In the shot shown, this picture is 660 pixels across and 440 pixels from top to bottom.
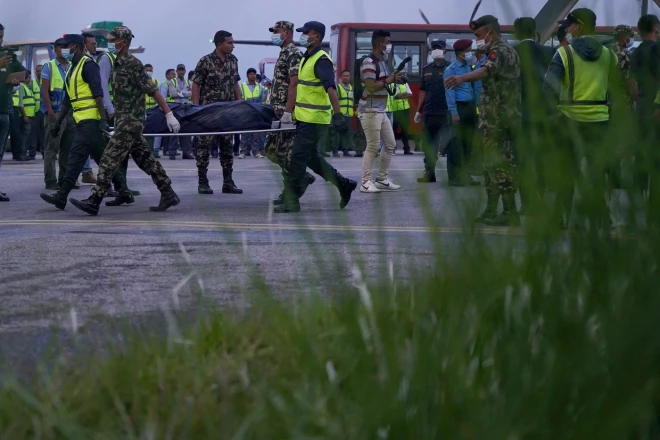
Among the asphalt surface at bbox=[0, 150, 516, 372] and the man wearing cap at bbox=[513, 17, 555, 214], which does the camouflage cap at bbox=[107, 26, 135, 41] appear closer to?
the asphalt surface at bbox=[0, 150, 516, 372]

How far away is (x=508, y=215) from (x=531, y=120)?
23 centimetres

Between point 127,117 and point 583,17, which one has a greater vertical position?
point 583,17

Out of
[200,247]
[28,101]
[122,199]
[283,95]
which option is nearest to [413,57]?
[28,101]

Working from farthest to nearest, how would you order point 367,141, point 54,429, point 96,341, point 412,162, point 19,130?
point 19,130 → point 367,141 → point 96,341 → point 54,429 → point 412,162

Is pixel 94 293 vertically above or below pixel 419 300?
below

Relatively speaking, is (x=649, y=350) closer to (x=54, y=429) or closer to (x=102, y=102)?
(x=54, y=429)

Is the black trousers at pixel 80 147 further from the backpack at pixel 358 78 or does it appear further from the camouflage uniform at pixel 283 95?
the backpack at pixel 358 78

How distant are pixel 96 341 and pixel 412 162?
1.37m

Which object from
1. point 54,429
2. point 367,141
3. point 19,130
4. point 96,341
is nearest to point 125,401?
point 54,429

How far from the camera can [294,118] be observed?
412 inches

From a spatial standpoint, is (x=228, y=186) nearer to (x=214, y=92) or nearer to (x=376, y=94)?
(x=214, y=92)

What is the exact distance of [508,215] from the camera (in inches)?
98.1

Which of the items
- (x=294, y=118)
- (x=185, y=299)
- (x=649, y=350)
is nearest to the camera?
(x=649, y=350)

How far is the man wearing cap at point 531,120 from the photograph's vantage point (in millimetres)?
2367
